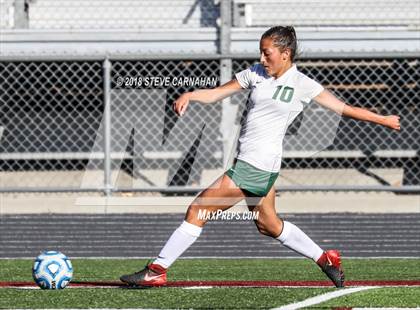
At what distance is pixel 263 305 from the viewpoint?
18.6ft

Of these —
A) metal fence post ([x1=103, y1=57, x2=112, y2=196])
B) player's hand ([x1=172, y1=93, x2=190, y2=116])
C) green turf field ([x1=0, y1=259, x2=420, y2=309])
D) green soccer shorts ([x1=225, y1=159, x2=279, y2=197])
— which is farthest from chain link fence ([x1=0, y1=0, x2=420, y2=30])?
player's hand ([x1=172, y1=93, x2=190, y2=116])

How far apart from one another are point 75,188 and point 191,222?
638 centimetres

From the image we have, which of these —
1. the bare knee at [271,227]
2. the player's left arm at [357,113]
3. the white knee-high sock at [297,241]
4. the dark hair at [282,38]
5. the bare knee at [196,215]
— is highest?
the dark hair at [282,38]

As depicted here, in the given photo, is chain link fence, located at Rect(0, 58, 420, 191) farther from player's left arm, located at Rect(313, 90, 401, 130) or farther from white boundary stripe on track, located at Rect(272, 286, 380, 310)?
white boundary stripe on track, located at Rect(272, 286, 380, 310)

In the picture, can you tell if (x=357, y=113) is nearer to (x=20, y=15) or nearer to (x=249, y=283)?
(x=249, y=283)

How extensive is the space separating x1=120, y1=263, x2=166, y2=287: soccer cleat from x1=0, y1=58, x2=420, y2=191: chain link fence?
6703 millimetres

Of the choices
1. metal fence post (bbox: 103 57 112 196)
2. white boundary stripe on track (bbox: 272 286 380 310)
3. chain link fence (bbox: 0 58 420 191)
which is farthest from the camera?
chain link fence (bbox: 0 58 420 191)

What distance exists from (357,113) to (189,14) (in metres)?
7.92

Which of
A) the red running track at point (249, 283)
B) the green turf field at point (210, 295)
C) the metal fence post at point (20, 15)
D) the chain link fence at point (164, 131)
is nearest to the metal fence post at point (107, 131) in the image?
the chain link fence at point (164, 131)

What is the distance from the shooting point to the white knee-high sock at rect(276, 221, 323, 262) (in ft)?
22.7

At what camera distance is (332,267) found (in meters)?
6.96

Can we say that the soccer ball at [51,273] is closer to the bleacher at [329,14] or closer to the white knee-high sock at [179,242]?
the white knee-high sock at [179,242]

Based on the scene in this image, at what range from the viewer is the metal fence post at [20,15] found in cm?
1382

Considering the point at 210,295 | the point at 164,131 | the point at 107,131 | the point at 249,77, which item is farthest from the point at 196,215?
the point at 164,131
